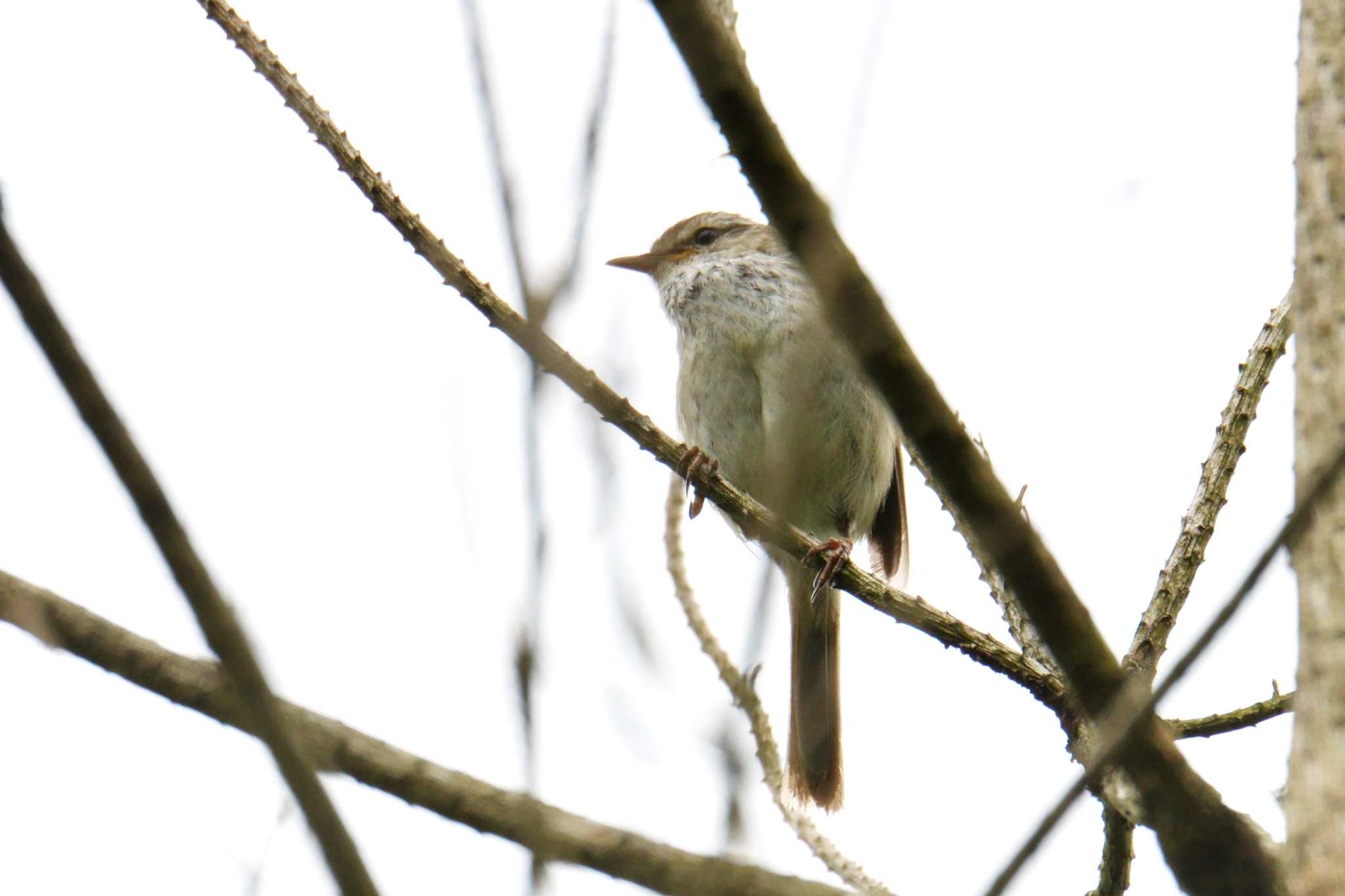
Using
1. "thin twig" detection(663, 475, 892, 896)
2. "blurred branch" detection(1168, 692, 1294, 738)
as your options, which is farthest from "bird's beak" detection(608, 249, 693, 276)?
"blurred branch" detection(1168, 692, 1294, 738)

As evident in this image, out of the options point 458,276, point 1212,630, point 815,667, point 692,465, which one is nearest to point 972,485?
point 1212,630

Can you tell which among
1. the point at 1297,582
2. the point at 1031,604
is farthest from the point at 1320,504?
the point at 1031,604

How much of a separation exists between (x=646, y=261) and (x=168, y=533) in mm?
6047

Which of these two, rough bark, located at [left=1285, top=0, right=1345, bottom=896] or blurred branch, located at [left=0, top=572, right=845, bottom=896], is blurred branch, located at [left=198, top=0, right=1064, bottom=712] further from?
rough bark, located at [left=1285, top=0, right=1345, bottom=896]

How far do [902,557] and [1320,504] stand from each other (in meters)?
5.59

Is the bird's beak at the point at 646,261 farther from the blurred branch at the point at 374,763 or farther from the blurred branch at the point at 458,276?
the blurred branch at the point at 374,763

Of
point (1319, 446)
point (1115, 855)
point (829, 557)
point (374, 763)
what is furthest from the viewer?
point (829, 557)

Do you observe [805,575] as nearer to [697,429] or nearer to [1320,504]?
[697,429]

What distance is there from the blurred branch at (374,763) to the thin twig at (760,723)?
73.7 inches

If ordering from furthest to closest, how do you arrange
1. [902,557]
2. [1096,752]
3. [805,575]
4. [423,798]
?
[902,557] → [805,575] → [423,798] → [1096,752]

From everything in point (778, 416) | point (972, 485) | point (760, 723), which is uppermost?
point (778, 416)

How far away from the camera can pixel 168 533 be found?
133 centimetres

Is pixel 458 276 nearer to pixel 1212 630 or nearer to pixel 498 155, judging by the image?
pixel 498 155

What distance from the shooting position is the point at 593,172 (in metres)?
1.83
